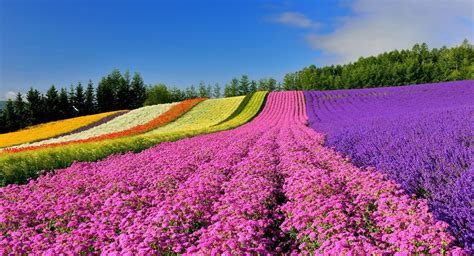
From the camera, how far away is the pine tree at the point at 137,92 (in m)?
78.6

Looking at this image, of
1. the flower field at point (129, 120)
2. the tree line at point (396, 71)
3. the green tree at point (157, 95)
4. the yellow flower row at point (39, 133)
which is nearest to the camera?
the yellow flower row at point (39, 133)

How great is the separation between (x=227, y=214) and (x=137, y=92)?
3116 inches

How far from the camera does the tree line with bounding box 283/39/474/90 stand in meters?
77.1

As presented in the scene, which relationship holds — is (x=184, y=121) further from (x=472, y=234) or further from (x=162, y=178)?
(x=472, y=234)

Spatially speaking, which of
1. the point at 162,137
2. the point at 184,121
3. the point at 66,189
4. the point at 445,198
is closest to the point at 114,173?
the point at 66,189

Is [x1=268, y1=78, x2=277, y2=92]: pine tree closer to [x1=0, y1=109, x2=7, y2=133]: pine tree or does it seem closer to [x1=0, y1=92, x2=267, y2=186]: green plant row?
[x1=0, y1=109, x2=7, y2=133]: pine tree

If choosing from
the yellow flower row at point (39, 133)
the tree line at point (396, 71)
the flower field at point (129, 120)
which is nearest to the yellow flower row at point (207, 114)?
the flower field at point (129, 120)

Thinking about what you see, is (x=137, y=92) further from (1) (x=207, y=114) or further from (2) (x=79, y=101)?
(1) (x=207, y=114)

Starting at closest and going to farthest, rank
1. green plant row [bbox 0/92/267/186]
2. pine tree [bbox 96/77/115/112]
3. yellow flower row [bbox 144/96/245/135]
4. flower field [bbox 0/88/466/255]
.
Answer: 1. flower field [bbox 0/88/466/255]
2. green plant row [bbox 0/92/267/186]
3. yellow flower row [bbox 144/96/245/135]
4. pine tree [bbox 96/77/115/112]

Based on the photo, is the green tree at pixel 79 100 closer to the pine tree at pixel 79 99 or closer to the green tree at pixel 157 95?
the pine tree at pixel 79 99

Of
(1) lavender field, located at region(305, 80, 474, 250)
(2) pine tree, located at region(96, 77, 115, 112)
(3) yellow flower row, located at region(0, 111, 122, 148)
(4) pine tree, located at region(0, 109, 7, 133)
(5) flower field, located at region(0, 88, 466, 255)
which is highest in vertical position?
(2) pine tree, located at region(96, 77, 115, 112)

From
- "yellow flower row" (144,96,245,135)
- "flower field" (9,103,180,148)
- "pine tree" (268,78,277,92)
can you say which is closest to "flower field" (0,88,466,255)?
"yellow flower row" (144,96,245,135)

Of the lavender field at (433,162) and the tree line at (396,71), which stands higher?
the tree line at (396,71)

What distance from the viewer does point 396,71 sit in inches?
3046
